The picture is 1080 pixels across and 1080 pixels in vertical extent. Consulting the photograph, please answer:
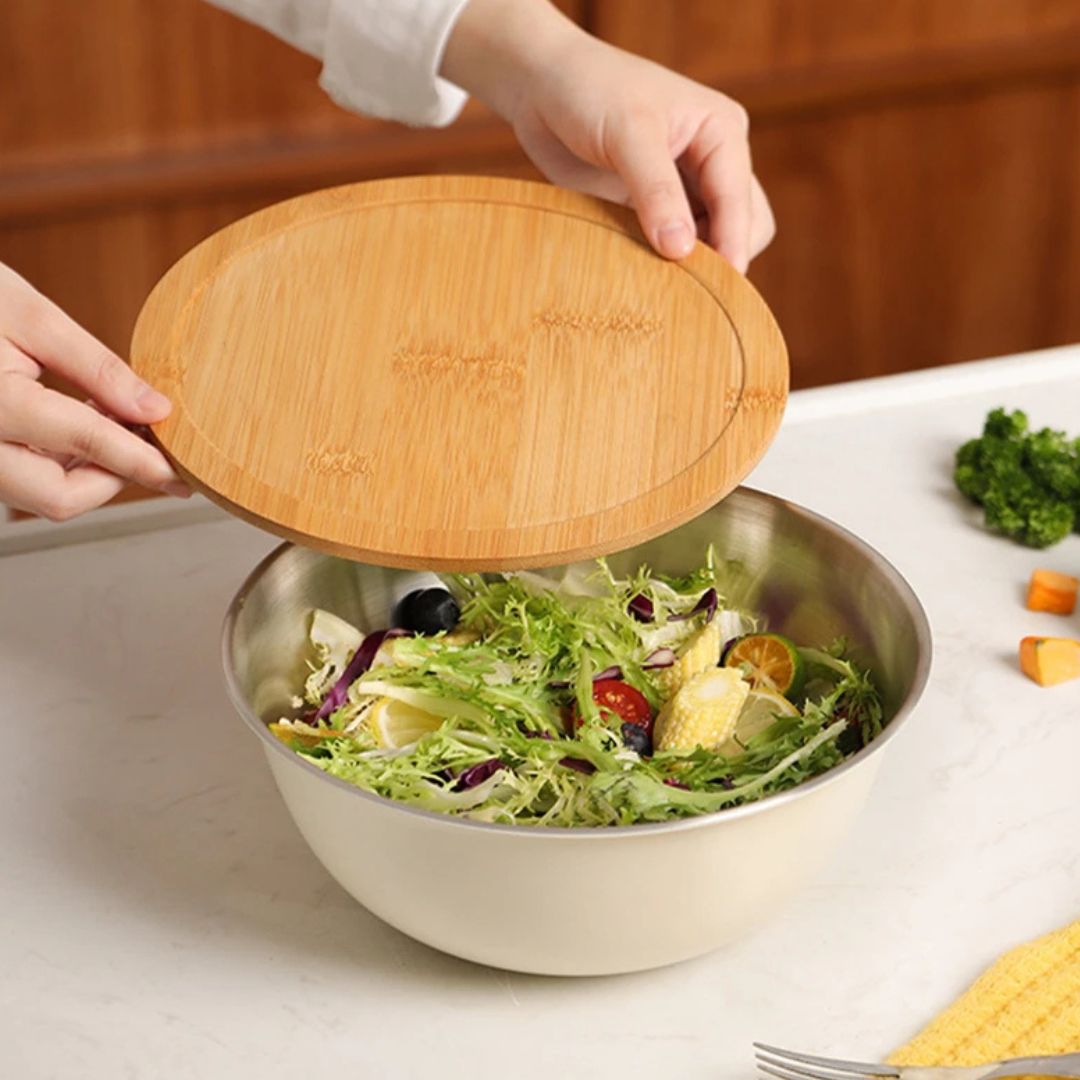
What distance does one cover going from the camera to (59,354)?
1.13 metres

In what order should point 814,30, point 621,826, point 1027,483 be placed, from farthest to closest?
point 814,30, point 1027,483, point 621,826

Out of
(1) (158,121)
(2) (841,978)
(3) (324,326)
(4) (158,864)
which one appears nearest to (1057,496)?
(2) (841,978)

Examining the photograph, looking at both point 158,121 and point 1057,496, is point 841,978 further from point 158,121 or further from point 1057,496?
point 158,121

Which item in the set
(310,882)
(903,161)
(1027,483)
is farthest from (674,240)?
(903,161)

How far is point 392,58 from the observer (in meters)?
1.61

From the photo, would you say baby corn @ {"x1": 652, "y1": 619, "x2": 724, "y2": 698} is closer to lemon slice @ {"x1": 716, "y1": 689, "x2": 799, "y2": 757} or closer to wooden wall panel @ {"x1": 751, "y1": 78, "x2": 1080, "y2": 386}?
lemon slice @ {"x1": 716, "y1": 689, "x2": 799, "y2": 757}

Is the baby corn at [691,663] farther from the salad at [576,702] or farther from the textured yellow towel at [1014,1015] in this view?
the textured yellow towel at [1014,1015]

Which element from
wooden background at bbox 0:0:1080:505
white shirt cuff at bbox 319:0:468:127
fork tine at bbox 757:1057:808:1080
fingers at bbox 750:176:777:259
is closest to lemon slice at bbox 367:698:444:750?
fork tine at bbox 757:1057:808:1080

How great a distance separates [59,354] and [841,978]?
0.67 metres

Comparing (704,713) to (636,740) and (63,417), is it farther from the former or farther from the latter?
(63,417)

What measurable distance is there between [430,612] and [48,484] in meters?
0.31

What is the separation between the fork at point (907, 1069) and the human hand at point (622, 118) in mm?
662

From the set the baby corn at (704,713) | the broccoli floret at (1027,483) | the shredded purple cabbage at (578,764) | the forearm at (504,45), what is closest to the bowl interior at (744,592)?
the baby corn at (704,713)

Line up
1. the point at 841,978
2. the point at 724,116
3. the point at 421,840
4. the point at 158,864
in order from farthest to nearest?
1. the point at 724,116
2. the point at 158,864
3. the point at 841,978
4. the point at 421,840
